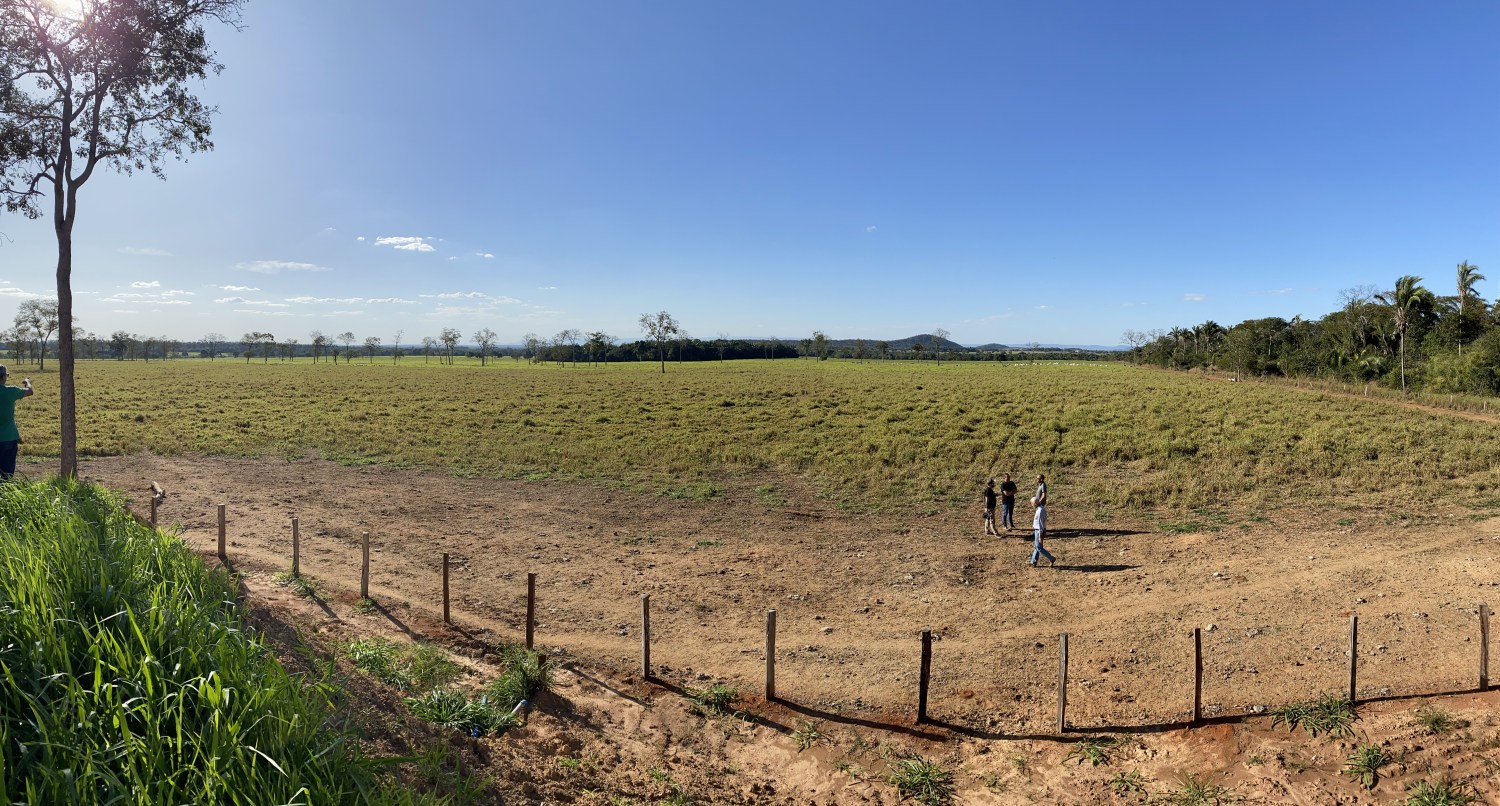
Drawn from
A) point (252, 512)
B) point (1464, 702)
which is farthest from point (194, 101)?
point (1464, 702)

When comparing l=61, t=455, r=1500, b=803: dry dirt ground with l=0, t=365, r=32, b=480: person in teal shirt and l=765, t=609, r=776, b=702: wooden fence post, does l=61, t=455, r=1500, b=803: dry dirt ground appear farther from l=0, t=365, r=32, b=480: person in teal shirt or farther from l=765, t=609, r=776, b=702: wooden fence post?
l=0, t=365, r=32, b=480: person in teal shirt

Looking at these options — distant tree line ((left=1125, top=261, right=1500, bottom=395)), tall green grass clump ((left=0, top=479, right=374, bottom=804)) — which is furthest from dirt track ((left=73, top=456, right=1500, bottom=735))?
distant tree line ((left=1125, top=261, right=1500, bottom=395))

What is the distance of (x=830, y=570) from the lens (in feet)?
47.6

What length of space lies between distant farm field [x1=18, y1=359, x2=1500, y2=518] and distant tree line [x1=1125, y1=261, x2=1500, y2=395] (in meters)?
9.05

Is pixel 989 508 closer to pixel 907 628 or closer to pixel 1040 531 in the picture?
pixel 1040 531

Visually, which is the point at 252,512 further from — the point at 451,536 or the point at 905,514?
→ the point at 905,514

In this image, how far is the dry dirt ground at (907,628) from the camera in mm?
7141

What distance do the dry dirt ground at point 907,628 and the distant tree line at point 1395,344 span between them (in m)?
40.9

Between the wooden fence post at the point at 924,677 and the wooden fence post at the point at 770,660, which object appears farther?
the wooden fence post at the point at 770,660

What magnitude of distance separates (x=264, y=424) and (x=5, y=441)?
2733 cm

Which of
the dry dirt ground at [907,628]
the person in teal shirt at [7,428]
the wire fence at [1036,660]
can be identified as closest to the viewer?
the dry dirt ground at [907,628]

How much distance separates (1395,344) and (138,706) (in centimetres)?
8093

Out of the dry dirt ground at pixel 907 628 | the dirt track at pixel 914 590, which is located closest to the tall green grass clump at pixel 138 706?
the dry dirt ground at pixel 907 628

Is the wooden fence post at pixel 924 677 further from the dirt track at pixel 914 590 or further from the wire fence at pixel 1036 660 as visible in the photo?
the dirt track at pixel 914 590
